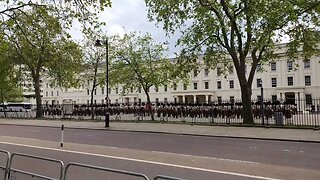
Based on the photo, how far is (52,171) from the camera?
685 centimetres

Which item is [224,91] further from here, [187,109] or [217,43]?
[217,43]

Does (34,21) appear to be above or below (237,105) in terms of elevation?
above

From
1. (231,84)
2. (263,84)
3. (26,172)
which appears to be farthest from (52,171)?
(231,84)

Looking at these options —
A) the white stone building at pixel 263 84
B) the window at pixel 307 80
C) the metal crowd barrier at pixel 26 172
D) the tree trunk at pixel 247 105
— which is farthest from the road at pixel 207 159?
the window at pixel 307 80

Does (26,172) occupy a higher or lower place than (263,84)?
lower

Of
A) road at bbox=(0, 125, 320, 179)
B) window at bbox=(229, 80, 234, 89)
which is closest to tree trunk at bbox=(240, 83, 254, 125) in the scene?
road at bbox=(0, 125, 320, 179)

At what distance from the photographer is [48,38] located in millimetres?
16375

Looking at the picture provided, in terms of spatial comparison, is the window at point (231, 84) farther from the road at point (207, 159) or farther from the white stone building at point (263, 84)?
the road at point (207, 159)

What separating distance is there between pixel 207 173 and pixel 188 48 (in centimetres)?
1832

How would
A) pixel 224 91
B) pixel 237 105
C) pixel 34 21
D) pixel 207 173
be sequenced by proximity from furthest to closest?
pixel 224 91 → pixel 237 105 → pixel 34 21 → pixel 207 173

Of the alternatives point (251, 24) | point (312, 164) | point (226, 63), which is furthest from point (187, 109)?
point (312, 164)

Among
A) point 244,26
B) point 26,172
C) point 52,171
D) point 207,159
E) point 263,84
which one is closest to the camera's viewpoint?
point 26,172

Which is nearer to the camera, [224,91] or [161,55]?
[161,55]

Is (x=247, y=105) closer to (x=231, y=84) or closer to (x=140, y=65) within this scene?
(x=140, y=65)
